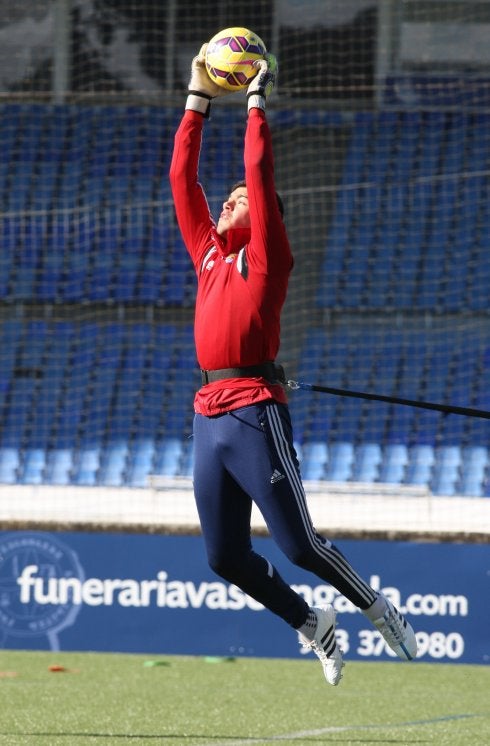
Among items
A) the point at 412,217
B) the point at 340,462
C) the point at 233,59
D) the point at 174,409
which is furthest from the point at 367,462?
the point at 233,59

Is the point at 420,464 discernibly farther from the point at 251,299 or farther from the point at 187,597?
the point at 251,299

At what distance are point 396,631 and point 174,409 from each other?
26.0 ft

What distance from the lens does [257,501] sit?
475 cm

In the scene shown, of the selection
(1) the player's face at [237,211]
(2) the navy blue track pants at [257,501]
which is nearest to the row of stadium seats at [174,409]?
(2) the navy blue track pants at [257,501]

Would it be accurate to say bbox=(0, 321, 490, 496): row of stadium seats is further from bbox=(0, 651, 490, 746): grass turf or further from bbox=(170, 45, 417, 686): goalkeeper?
bbox=(170, 45, 417, 686): goalkeeper

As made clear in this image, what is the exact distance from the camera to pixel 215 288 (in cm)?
492

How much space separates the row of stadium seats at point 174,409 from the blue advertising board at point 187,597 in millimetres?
2605

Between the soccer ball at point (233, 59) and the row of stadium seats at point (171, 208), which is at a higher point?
the soccer ball at point (233, 59)

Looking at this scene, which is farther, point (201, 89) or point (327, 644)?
point (201, 89)

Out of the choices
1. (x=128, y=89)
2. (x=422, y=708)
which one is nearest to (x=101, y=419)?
(x=128, y=89)

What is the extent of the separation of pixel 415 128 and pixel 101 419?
15.9 ft

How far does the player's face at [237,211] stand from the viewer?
16.4 feet

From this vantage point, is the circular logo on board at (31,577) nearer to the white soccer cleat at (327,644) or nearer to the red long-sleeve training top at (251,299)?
the white soccer cleat at (327,644)

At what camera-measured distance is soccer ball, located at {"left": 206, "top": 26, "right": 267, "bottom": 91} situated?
5070 millimetres
